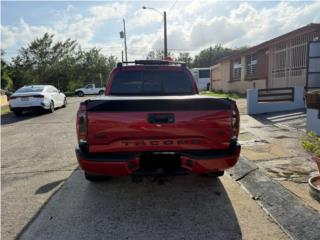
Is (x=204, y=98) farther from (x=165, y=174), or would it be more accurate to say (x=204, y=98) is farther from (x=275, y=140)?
(x=275, y=140)

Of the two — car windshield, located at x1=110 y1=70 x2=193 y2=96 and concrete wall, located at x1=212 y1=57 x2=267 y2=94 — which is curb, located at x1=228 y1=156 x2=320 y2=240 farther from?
concrete wall, located at x1=212 y1=57 x2=267 y2=94

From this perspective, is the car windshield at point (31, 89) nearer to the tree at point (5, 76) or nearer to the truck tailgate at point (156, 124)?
the truck tailgate at point (156, 124)

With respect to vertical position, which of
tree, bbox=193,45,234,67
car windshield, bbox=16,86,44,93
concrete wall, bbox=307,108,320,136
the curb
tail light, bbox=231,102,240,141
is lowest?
the curb

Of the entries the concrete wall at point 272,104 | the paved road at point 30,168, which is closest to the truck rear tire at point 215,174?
the paved road at point 30,168

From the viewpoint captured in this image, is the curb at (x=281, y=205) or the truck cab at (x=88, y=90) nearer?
the curb at (x=281, y=205)

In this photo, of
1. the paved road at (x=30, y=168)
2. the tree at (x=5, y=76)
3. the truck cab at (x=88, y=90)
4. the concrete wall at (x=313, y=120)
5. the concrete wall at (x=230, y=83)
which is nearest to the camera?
the paved road at (x=30, y=168)

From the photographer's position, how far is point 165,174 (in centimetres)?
366

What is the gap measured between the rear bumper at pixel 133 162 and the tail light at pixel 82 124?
0.17 metres

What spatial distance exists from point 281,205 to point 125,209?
6.40ft

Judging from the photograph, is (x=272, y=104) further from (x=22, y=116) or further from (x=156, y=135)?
(x=22, y=116)

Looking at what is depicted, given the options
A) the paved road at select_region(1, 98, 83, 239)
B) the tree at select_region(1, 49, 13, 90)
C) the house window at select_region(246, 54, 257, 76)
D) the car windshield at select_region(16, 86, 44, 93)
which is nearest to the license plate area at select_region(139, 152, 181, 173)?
the paved road at select_region(1, 98, 83, 239)

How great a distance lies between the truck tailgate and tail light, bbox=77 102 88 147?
0.05 metres

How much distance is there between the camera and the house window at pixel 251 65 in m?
20.7

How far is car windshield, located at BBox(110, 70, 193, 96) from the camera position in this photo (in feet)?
18.6
